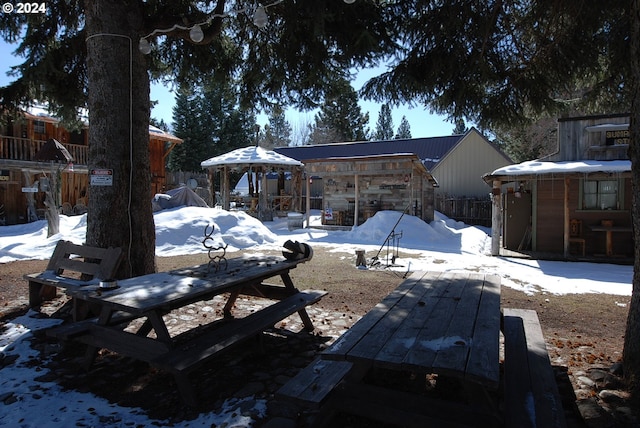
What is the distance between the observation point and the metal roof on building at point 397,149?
28608mm

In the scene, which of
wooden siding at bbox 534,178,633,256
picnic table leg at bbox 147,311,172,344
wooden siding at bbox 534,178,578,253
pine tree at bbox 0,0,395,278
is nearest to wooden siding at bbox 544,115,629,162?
wooden siding at bbox 534,178,633,256

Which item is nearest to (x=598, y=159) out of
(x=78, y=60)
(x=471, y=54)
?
(x=471, y=54)

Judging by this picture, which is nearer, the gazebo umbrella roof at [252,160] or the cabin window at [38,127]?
the cabin window at [38,127]

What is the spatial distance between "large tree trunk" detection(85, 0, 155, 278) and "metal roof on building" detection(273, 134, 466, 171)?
21.9m

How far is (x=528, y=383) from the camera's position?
2.77 metres

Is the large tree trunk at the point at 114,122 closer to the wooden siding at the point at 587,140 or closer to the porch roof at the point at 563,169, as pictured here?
the porch roof at the point at 563,169

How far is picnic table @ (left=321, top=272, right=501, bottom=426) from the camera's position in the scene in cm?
205

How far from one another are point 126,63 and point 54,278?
2.72 metres

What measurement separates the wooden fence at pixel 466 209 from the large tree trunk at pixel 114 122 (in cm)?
2180

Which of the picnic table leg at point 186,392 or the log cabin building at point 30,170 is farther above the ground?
the log cabin building at point 30,170

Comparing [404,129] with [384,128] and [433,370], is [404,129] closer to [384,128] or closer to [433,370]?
[384,128]

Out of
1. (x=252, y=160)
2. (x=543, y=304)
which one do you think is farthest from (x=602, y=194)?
(x=252, y=160)

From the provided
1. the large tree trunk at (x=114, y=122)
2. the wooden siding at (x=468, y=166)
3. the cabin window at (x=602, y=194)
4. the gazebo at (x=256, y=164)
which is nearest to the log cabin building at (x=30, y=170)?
the gazebo at (x=256, y=164)

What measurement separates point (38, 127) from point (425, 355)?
75.1 ft
